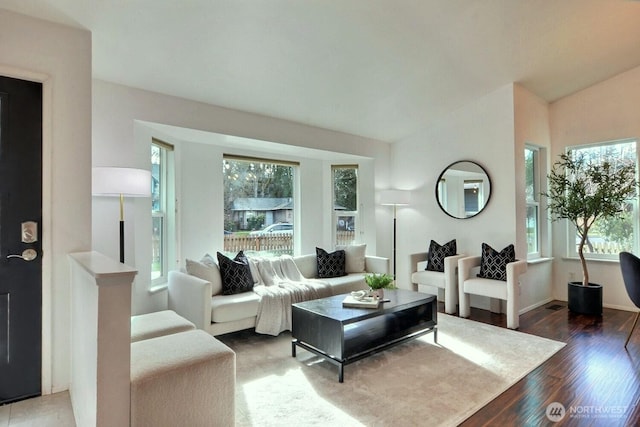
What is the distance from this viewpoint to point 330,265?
15.2 feet

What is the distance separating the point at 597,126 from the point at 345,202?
3.61 meters

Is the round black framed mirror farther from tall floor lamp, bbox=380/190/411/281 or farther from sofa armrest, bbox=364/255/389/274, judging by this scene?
sofa armrest, bbox=364/255/389/274

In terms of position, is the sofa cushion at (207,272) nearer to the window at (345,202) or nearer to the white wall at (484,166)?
the window at (345,202)

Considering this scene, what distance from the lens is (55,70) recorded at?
2422 millimetres

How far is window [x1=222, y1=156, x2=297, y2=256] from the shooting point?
15.3 feet

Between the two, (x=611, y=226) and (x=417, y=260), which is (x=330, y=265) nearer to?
(x=417, y=260)

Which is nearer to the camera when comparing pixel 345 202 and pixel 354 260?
pixel 354 260

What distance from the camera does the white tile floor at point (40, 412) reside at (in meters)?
2.03

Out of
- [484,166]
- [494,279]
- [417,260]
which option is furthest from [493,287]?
[484,166]

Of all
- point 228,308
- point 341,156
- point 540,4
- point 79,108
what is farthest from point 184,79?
point 540,4

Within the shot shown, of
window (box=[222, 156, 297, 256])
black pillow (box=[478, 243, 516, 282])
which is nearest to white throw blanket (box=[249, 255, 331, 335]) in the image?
window (box=[222, 156, 297, 256])

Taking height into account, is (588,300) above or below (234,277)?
below

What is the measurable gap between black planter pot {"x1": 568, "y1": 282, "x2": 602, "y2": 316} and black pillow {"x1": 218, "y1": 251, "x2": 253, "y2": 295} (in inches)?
157

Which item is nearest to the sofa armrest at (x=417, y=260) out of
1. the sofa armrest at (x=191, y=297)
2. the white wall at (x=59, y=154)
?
the sofa armrest at (x=191, y=297)
